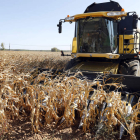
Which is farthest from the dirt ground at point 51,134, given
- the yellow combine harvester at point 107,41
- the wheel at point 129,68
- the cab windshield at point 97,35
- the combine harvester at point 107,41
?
the cab windshield at point 97,35

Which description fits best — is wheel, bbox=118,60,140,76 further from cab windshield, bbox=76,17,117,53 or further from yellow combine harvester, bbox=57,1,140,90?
cab windshield, bbox=76,17,117,53

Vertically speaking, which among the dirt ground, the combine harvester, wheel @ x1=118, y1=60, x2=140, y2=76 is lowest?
the dirt ground

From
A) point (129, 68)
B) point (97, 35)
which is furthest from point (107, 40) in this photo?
point (129, 68)

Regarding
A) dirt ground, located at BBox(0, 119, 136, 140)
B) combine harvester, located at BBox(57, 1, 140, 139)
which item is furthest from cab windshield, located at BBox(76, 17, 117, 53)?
dirt ground, located at BBox(0, 119, 136, 140)

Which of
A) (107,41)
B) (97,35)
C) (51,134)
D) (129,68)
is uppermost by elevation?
(97,35)

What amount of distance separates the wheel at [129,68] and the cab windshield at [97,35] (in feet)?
1.63

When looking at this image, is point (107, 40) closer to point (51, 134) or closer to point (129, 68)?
point (129, 68)

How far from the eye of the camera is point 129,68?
4406mm

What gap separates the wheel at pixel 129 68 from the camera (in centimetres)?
422

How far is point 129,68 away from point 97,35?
1.27 metres

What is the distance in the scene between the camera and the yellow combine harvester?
4.36 meters

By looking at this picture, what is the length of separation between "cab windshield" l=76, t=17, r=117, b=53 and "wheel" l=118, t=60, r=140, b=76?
0.50m

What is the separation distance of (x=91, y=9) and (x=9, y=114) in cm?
453

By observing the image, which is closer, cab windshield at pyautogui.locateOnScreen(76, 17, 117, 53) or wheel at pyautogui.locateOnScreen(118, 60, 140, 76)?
wheel at pyautogui.locateOnScreen(118, 60, 140, 76)
